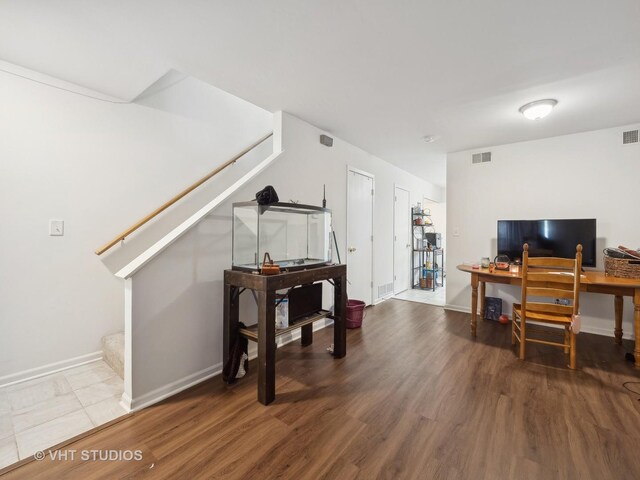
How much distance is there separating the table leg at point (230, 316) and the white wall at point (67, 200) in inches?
47.1

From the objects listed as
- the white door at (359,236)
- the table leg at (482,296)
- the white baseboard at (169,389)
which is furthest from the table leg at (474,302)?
the white baseboard at (169,389)

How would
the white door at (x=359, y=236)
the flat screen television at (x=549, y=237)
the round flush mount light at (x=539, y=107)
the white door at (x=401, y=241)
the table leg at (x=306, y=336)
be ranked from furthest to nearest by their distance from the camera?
1. the white door at (x=401, y=241)
2. the white door at (x=359, y=236)
3. the flat screen television at (x=549, y=237)
4. the table leg at (x=306, y=336)
5. the round flush mount light at (x=539, y=107)

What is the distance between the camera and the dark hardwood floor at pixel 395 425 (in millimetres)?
1463

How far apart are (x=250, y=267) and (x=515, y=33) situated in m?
2.41

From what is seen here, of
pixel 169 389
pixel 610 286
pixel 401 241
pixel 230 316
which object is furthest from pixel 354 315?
pixel 401 241

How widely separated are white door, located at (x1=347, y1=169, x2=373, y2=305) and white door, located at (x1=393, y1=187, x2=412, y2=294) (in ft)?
3.38

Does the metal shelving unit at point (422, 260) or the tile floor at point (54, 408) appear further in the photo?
the metal shelving unit at point (422, 260)

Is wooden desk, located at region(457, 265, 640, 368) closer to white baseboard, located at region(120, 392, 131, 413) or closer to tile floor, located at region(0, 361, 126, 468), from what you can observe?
white baseboard, located at region(120, 392, 131, 413)

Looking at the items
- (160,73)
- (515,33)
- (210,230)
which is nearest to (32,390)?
(210,230)

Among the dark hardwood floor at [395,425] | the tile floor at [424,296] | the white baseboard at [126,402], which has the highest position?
the tile floor at [424,296]

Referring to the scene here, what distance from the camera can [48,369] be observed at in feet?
7.66

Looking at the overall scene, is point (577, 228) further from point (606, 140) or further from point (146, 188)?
point (146, 188)

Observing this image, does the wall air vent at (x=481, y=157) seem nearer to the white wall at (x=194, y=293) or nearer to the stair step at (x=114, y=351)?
the white wall at (x=194, y=293)

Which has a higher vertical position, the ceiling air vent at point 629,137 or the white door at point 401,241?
the ceiling air vent at point 629,137
